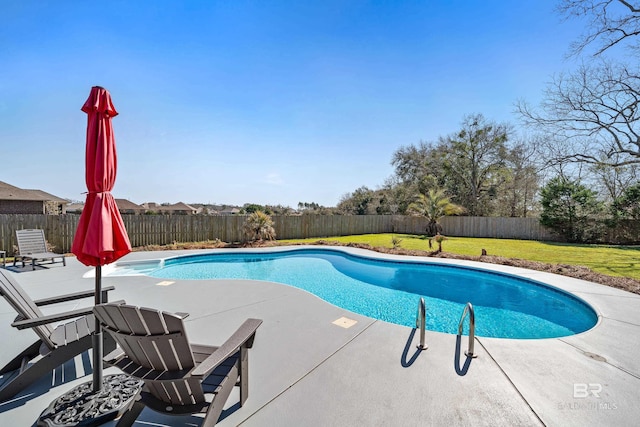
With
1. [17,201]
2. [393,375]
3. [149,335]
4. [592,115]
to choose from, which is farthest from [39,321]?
[17,201]

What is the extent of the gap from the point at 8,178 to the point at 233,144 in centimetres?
2193

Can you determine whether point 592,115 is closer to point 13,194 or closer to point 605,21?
point 605,21

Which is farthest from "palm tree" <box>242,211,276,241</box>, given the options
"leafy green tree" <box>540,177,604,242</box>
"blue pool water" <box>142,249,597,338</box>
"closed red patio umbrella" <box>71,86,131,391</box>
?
"leafy green tree" <box>540,177,604,242</box>

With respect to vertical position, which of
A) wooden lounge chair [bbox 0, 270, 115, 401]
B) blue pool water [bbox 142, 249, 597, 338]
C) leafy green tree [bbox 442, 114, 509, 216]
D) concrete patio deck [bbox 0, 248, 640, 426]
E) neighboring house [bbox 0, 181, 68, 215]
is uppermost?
leafy green tree [bbox 442, 114, 509, 216]

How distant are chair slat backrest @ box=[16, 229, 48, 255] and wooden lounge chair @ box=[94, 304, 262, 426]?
8.32m

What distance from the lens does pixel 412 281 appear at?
786 cm

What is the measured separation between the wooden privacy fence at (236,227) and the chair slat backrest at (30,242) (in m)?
1.91

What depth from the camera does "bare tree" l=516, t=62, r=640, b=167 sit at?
461 inches

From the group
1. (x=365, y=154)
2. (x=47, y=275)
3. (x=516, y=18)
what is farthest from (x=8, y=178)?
(x=516, y=18)

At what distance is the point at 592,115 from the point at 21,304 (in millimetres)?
18802

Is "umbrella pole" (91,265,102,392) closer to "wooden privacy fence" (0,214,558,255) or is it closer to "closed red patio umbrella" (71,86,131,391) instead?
"closed red patio umbrella" (71,86,131,391)

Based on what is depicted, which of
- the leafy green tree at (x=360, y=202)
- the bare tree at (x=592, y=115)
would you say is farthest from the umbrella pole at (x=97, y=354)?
the leafy green tree at (x=360, y=202)

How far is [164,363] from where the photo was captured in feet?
5.84

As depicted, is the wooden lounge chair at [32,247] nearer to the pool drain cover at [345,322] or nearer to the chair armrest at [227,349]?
the pool drain cover at [345,322]
